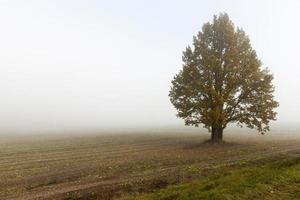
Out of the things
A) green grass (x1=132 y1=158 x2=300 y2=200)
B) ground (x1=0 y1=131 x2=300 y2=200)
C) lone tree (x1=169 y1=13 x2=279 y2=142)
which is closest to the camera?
green grass (x1=132 y1=158 x2=300 y2=200)

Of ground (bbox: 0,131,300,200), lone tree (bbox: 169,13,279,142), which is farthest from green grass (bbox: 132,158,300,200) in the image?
lone tree (bbox: 169,13,279,142)

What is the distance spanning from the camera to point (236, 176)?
1612 centimetres

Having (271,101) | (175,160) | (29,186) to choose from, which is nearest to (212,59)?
(271,101)

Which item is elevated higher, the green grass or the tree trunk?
the tree trunk

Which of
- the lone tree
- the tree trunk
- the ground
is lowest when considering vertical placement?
the ground

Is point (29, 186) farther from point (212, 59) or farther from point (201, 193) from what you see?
point (212, 59)

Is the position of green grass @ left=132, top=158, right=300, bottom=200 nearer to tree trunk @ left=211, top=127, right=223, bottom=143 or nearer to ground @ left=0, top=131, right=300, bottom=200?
ground @ left=0, top=131, right=300, bottom=200

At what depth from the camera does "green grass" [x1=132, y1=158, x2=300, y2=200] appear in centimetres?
1281

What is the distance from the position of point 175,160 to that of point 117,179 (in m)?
7.93

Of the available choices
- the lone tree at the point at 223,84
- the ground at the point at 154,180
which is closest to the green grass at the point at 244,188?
the ground at the point at 154,180

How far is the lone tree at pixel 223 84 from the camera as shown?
36.6 metres

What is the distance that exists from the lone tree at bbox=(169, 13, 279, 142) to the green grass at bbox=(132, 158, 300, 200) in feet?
66.0

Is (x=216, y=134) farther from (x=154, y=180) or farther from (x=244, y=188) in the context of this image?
(x=244, y=188)

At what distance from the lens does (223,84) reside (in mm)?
37562
